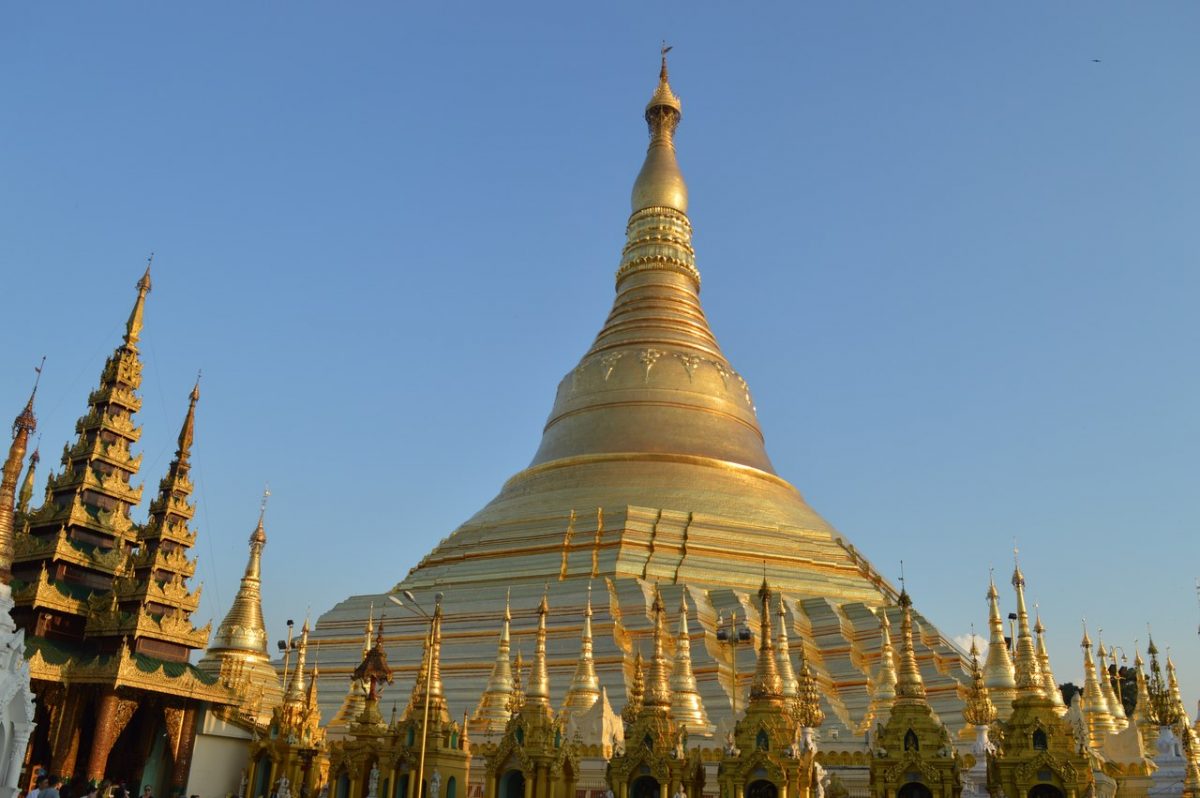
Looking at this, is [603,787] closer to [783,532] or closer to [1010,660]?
[1010,660]

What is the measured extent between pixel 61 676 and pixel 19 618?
1835 millimetres

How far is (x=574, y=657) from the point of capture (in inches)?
842

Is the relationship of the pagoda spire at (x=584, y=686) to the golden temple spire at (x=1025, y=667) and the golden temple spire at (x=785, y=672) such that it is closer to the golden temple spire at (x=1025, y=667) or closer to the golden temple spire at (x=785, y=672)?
the golden temple spire at (x=785, y=672)

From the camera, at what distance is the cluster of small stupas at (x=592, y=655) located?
46.6 feet

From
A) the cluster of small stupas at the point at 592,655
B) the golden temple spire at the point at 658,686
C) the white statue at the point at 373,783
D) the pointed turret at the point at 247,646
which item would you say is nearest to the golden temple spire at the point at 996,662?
the cluster of small stupas at the point at 592,655

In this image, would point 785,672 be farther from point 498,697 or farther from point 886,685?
point 498,697

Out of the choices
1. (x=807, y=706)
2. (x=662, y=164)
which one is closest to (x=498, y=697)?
(x=807, y=706)

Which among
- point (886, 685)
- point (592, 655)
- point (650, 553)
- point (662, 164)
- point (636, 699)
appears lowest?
point (636, 699)

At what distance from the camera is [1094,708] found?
65.0 feet

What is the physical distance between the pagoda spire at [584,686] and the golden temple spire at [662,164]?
63.9ft

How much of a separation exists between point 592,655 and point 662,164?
21.0 m

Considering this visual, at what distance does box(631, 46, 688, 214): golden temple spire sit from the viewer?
3544 centimetres

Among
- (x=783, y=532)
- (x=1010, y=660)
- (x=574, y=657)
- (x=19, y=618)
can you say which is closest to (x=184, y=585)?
(x=19, y=618)

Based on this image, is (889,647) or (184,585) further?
(184,585)
